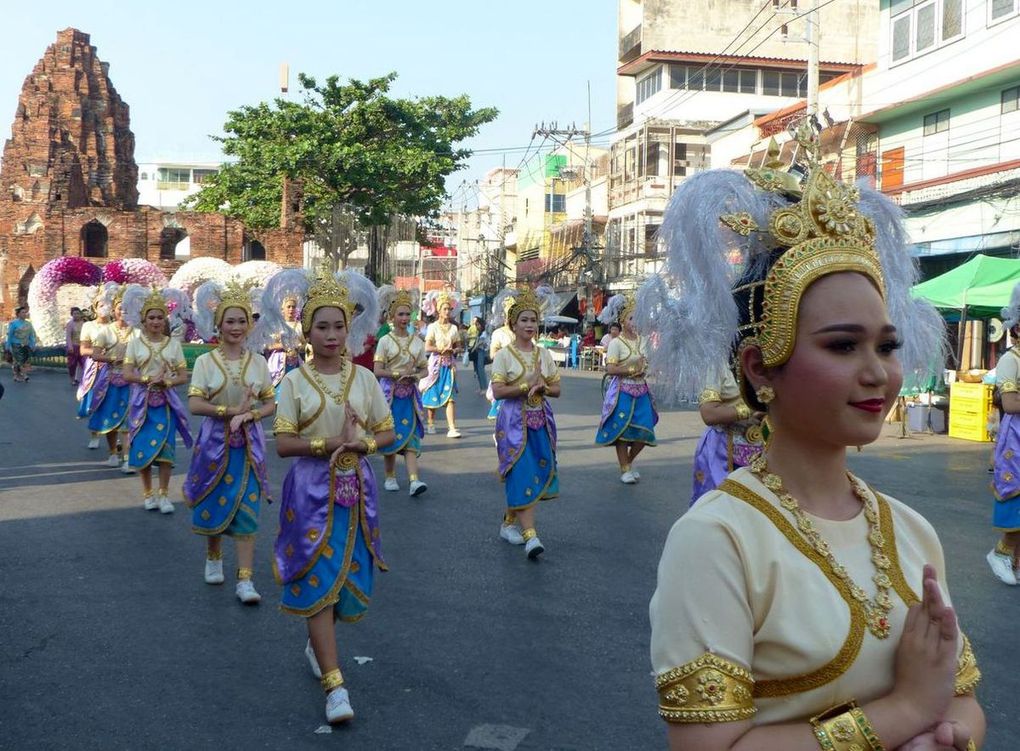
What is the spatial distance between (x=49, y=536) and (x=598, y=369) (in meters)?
28.2

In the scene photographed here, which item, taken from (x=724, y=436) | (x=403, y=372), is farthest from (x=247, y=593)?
(x=403, y=372)

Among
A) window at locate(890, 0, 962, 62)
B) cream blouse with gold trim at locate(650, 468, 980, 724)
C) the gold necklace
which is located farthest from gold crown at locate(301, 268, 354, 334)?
window at locate(890, 0, 962, 62)

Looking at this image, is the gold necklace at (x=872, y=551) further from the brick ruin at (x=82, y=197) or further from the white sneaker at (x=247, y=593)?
the brick ruin at (x=82, y=197)

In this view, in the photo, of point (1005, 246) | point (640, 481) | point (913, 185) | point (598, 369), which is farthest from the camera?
point (598, 369)

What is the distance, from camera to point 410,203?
3888 centimetres

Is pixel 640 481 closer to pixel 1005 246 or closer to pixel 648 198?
pixel 1005 246

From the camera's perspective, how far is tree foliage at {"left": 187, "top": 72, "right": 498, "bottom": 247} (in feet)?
124

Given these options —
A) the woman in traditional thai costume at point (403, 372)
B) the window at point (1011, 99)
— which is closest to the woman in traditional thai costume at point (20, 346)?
the woman in traditional thai costume at point (403, 372)

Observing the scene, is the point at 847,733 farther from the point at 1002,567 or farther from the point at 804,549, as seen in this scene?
the point at 1002,567

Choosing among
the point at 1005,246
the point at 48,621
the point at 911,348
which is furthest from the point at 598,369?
the point at 911,348

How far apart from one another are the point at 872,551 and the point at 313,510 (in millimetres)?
3679

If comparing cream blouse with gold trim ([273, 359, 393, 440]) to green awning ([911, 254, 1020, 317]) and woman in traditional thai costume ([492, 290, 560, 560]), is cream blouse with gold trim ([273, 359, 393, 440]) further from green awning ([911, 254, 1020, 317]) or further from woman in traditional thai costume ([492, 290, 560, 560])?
green awning ([911, 254, 1020, 317])

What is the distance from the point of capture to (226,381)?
7453 mm

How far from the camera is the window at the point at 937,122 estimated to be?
22.1 m
